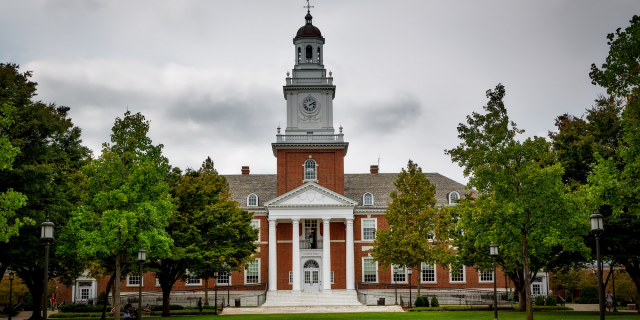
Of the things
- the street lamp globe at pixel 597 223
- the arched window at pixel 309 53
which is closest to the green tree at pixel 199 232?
the arched window at pixel 309 53

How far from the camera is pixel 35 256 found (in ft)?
102

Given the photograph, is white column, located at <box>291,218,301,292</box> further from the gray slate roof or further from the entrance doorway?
the gray slate roof

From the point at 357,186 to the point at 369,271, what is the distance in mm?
8743

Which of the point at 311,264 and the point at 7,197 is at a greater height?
the point at 7,197

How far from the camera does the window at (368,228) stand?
59281 millimetres

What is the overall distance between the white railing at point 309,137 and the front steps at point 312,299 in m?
13.7

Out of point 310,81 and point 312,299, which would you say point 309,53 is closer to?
point 310,81

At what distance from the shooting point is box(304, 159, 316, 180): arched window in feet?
185

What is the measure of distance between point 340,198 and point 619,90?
34.8 m

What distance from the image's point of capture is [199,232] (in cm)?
4028

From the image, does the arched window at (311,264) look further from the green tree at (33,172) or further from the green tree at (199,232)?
the green tree at (33,172)

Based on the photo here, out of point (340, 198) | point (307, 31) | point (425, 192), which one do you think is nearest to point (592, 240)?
point (425, 192)

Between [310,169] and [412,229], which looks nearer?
[412,229]


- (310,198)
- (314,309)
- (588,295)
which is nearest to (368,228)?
(310,198)
